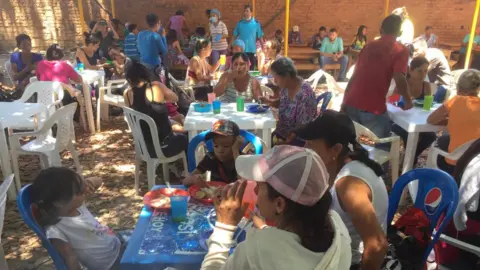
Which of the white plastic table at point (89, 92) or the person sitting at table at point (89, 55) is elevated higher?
the person sitting at table at point (89, 55)

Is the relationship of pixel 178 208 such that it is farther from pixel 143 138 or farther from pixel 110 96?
pixel 110 96

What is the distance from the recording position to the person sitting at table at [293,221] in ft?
4.56

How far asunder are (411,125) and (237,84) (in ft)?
7.04

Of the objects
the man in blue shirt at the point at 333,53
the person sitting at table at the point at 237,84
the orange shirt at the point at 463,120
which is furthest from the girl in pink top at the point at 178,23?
the orange shirt at the point at 463,120

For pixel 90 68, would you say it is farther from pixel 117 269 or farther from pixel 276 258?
pixel 276 258

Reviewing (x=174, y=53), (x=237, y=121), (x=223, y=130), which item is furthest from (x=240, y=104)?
(x=174, y=53)

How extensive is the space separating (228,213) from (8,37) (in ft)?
40.9

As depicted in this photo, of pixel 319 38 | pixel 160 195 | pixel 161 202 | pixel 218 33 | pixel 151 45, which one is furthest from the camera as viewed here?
pixel 319 38

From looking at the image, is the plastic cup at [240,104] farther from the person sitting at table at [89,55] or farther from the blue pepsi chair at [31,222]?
the person sitting at table at [89,55]

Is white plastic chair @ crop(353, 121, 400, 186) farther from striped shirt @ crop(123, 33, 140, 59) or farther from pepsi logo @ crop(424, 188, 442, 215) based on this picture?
striped shirt @ crop(123, 33, 140, 59)

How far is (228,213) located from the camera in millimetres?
1832

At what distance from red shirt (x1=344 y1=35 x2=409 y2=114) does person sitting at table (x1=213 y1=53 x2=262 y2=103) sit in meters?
1.33

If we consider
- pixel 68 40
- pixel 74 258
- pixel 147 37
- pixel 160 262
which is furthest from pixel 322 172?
pixel 68 40

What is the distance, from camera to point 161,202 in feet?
7.77
